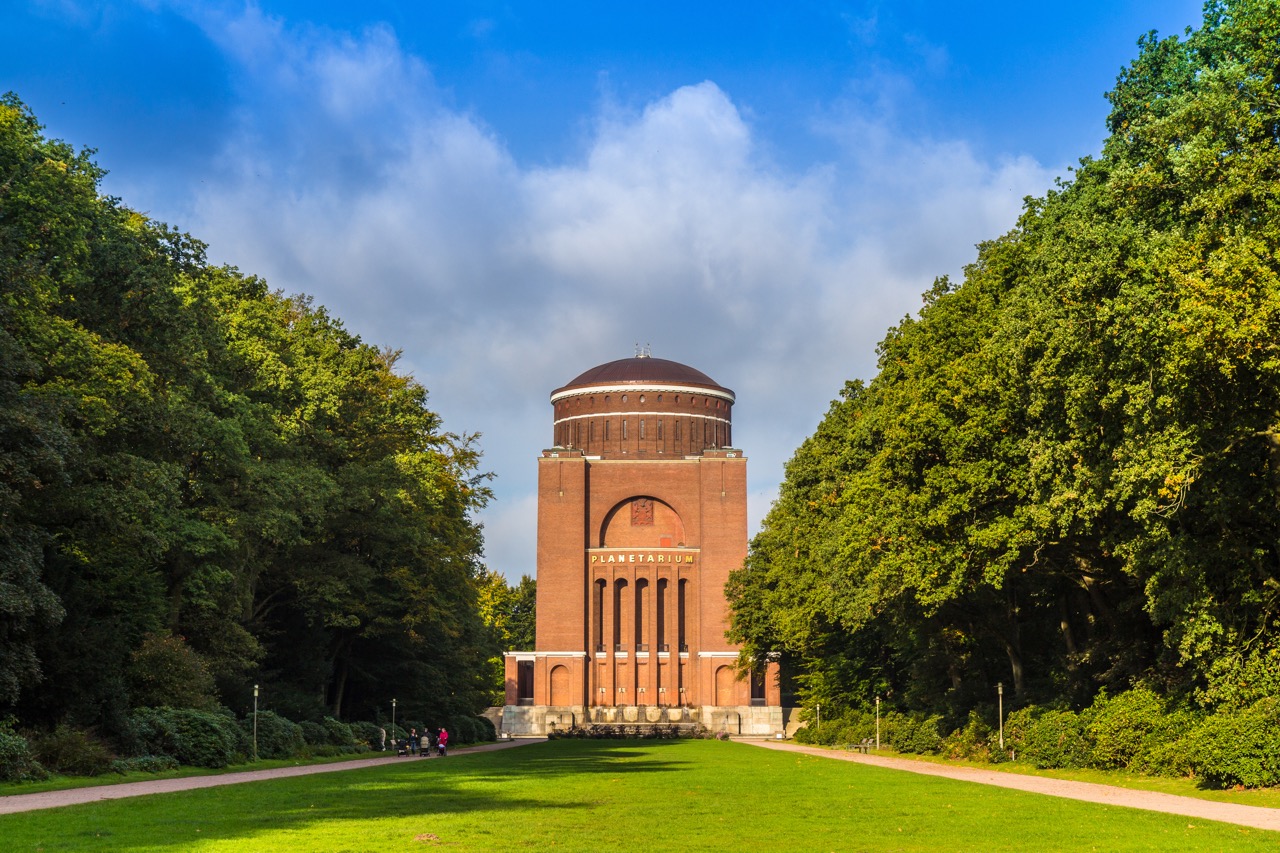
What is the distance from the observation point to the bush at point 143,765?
24.7 m

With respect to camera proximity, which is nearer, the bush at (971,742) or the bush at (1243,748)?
the bush at (1243,748)

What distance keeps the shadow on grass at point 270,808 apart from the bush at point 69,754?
301 centimetres

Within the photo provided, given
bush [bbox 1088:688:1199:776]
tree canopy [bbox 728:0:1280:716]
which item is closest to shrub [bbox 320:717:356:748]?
tree canopy [bbox 728:0:1280:716]

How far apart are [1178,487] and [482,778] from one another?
1292cm

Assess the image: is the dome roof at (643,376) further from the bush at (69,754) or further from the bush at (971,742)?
the bush at (69,754)

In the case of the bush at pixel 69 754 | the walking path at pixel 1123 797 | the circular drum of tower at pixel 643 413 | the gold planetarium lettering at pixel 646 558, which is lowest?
the walking path at pixel 1123 797

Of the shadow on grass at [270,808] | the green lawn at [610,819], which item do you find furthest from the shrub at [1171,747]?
the shadow on grass at [270,808]

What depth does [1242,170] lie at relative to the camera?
18.9 m

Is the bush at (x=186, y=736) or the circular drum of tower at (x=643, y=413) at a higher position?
the circular drum of tower at (x=643, y=413)

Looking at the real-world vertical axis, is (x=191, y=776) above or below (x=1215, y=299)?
below

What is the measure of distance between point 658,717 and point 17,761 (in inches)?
2389

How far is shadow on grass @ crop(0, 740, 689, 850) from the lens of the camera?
12891 mm

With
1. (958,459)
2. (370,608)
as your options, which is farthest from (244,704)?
(958,459)

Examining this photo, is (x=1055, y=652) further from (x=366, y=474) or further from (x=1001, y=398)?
(x=366, y=474)
